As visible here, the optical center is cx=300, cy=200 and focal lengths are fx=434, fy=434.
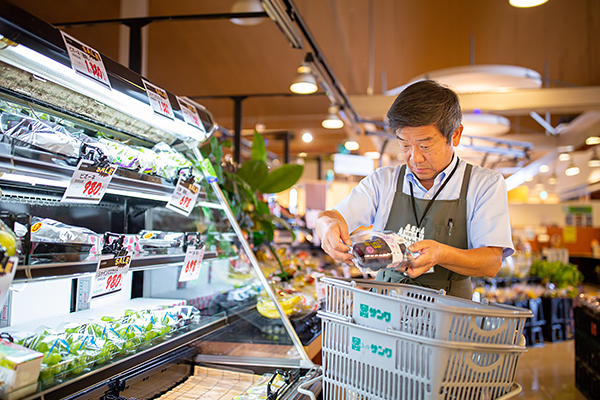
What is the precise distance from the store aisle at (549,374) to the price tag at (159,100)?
4166 mm

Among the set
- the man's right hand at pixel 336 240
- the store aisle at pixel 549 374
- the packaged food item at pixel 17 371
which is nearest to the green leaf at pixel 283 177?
the man's right hand at pixel 336 240

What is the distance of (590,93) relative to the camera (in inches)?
245

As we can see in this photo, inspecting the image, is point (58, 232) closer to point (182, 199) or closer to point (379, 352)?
point (182, 199)

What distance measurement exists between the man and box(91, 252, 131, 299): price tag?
633 millimetres

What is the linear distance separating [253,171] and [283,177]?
0.24m

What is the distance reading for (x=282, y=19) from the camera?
7.48 feet

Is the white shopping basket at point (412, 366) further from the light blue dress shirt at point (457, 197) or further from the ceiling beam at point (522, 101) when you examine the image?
the ceiling beam at point (522, 101)

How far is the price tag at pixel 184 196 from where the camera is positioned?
1.71 meters

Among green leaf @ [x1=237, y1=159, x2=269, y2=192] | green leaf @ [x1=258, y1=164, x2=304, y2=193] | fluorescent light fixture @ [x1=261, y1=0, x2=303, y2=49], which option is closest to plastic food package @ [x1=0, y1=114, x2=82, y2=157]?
fluorescent light fixture @ [x1=261, y1=0, x2=303, y2=49]

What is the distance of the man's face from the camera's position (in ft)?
4.79

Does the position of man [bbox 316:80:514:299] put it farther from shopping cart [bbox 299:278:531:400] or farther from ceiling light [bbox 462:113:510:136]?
ceiling light [bbox 462:113:510:136]

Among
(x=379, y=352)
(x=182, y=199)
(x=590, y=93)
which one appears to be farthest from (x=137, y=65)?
(x=590, y=93)

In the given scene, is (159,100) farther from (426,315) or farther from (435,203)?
(426,315)

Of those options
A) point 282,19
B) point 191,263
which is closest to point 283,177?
point 282,19
